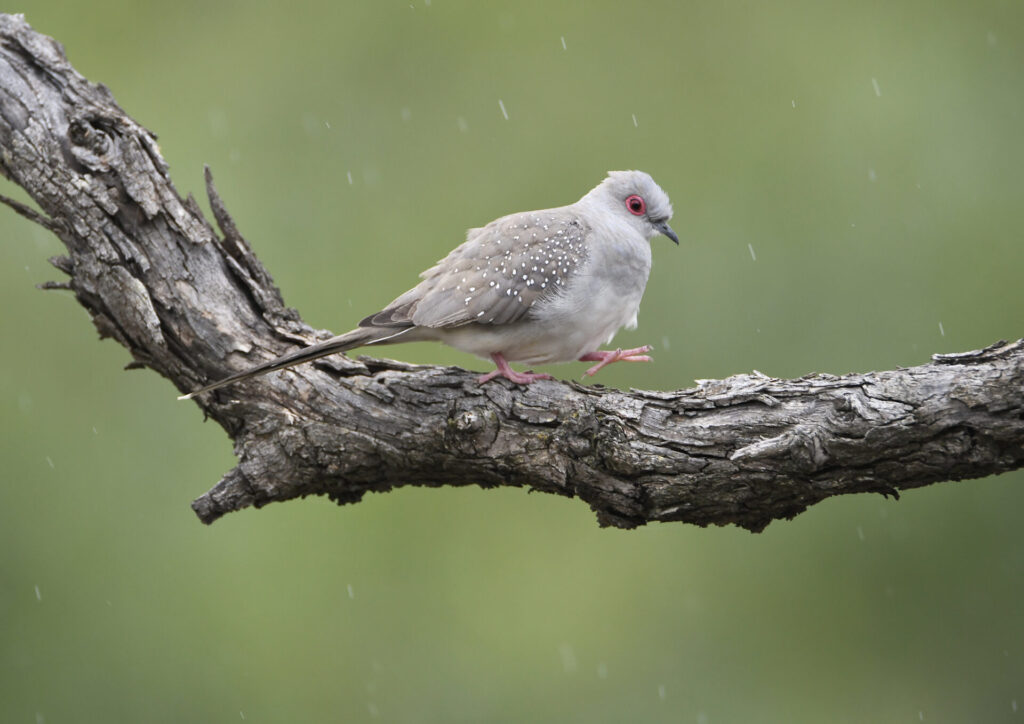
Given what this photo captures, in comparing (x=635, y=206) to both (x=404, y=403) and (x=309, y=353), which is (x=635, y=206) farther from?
(x=309, y=353)

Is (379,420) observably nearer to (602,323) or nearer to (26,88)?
(602,323)

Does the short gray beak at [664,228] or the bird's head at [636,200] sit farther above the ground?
the bird's head at [636,200]

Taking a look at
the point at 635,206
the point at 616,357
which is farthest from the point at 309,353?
the point at 635,206

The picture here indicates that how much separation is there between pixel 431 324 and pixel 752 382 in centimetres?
109

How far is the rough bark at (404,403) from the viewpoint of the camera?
2.86 meters

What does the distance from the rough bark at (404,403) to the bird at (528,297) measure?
18cm

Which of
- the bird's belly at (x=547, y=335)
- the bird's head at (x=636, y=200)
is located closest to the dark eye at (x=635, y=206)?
the bird's head at (x=636, y=200)

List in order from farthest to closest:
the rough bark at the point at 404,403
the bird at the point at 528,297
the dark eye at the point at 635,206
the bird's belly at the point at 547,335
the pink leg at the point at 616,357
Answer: the dark eye at the point at 635,206 < the pink leg at the point at 616,357 < the bird's belly at the point at 547,335 < the bird at the point at 528,297 < the rough bark at the point at 404,403

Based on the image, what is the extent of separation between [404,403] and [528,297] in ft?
1.91

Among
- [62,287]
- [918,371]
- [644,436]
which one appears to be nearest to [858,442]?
[918,371]

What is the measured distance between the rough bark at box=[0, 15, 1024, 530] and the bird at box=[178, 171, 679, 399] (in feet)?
0.58

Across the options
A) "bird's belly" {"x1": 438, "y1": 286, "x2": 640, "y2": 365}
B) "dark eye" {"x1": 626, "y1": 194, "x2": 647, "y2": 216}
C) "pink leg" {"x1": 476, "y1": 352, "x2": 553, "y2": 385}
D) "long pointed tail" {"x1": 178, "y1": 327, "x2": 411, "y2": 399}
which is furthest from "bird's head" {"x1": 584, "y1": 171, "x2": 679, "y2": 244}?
"long pointed tail" {"x1": 178, "y1": 327, "x2": 411, "y2": 399}

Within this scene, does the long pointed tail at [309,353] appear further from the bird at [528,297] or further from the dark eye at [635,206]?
the dark eye at [635,206]

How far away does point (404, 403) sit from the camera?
138 inches
